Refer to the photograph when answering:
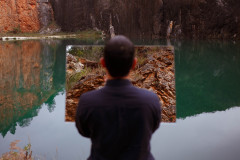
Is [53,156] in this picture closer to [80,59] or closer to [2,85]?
[80,59]

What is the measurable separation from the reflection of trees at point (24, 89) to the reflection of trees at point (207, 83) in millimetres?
3870

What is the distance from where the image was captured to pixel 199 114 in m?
7.63

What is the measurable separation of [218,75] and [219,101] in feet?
17.0

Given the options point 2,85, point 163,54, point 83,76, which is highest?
point 163,54

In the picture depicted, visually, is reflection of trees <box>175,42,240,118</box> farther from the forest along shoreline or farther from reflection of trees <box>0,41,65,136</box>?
the forest along shoreline

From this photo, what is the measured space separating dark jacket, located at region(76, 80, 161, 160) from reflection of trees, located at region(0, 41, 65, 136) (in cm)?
571

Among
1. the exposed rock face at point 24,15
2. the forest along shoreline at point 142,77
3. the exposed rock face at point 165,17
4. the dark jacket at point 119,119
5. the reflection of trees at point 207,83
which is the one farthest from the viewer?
the exposed rock face at point 24,15

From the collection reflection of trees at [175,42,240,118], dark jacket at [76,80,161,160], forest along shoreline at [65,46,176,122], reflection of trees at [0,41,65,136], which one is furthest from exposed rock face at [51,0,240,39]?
dark jacket at [76,80,161,160]

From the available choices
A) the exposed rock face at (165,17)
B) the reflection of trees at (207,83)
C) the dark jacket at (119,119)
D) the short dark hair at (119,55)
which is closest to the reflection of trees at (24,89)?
the reflection of trees at (207,83)

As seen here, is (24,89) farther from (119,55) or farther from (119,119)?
(119,55)

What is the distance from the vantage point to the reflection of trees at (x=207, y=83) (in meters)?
8.69

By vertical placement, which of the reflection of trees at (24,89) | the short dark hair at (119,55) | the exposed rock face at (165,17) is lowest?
the reflection of trees at (24,89)

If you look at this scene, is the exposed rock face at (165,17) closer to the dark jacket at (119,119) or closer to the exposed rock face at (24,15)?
the exposed rock face at (24,15)

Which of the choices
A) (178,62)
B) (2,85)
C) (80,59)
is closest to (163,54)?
(80,59)
